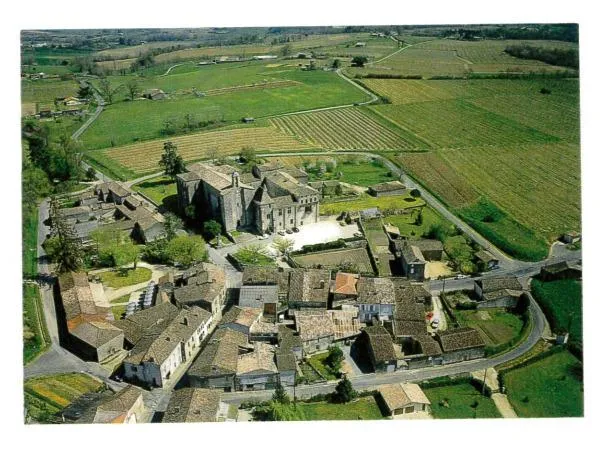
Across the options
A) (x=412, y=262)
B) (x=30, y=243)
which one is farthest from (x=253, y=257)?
(x=30, y=243)

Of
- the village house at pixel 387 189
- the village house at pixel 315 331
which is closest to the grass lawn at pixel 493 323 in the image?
the village house at pixel 315 331

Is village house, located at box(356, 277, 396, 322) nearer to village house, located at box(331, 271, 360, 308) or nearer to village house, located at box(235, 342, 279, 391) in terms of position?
village house, located at box(331, 271, 360, 308)

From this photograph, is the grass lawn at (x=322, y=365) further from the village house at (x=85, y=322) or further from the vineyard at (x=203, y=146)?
the vineyard at (x=203, y=146)

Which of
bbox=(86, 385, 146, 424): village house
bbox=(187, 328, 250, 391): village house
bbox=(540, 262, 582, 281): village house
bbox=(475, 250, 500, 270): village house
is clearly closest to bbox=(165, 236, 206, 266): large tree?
bbox=(187, 328, 250, 391): village house

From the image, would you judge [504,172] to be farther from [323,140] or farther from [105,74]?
[105,74]

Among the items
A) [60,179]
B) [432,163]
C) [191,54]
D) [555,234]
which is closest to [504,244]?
[555,234]
